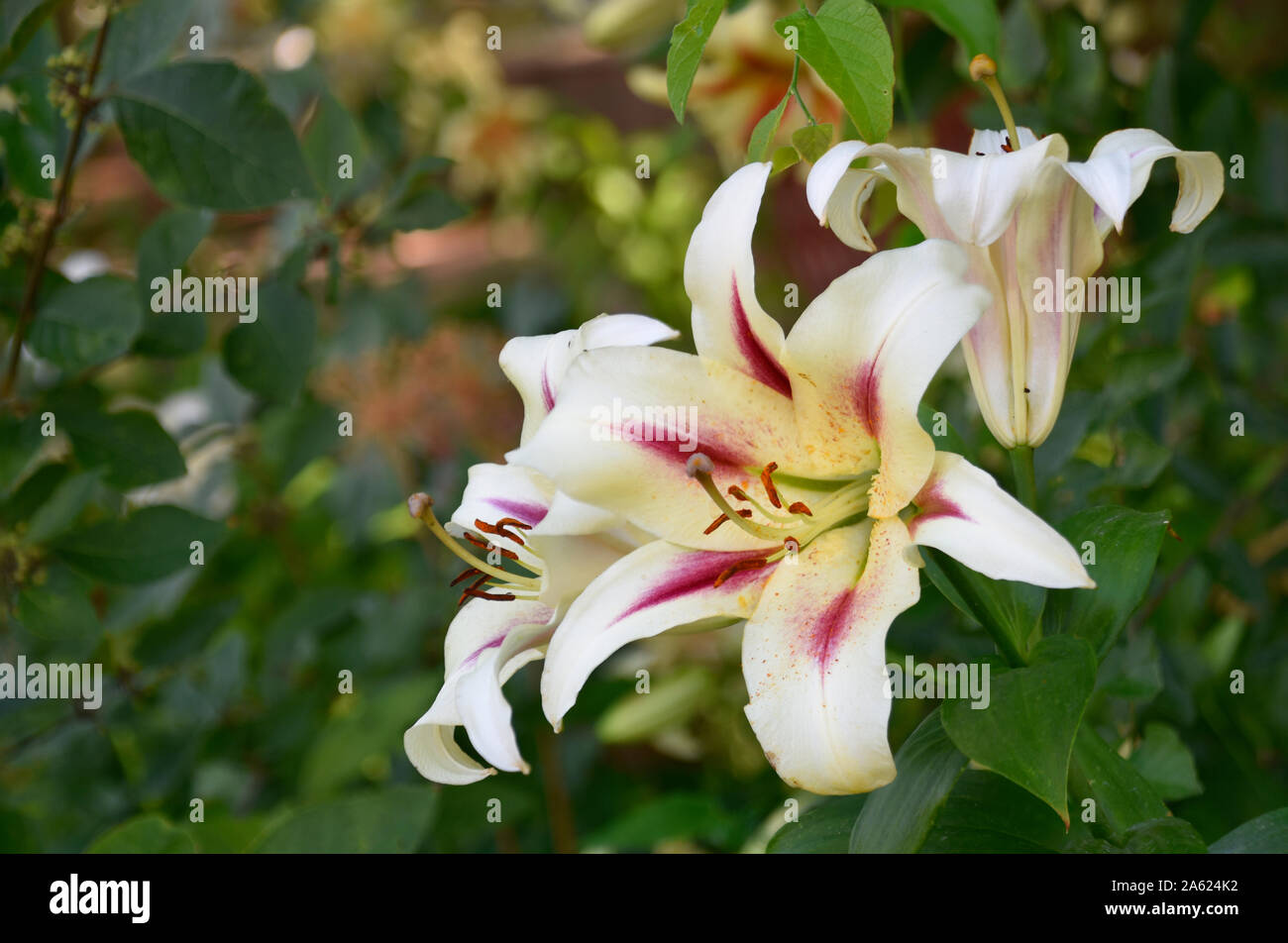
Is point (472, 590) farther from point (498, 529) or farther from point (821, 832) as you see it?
point (821, 832)

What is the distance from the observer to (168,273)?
54 centimetres

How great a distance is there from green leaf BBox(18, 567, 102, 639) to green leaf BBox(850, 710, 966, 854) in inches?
13.7

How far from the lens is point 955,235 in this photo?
0.31 meters

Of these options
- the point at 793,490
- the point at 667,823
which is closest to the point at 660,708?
the point at 667,823

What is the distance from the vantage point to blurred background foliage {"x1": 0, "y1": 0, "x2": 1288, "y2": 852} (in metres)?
0.51

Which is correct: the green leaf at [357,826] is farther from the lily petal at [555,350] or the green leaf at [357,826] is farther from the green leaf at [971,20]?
the green leaf at [971,20]

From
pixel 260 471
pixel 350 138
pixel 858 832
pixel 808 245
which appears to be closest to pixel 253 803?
pixel 260 471

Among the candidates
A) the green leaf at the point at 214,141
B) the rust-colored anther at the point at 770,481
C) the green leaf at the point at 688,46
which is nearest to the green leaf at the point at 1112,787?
the rust-colored anther at the point at 770,481

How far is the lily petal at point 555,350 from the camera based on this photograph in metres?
0.33

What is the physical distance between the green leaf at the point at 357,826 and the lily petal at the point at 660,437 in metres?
0.19

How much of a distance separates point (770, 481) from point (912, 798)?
9 centimetres

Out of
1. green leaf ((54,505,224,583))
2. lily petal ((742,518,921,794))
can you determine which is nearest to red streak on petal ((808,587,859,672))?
lily petal ((742,518,921,794))

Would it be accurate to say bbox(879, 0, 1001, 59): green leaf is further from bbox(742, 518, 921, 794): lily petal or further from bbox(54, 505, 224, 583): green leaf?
bbox(54, 505, 224, 583): green leaf
